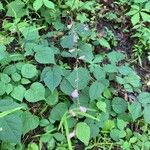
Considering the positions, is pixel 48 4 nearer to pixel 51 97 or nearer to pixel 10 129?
pixel 51 97

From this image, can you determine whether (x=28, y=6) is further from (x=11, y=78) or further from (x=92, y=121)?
(x=92, y=121)

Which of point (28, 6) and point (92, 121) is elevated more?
point (28, 6)

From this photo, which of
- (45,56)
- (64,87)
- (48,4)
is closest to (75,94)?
(64,87)

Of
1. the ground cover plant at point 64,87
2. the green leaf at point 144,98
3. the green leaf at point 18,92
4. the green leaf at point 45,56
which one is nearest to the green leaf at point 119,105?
the ground cover plant at point 64,87

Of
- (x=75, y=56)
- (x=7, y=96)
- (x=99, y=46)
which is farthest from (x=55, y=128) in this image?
(x=99, y=46)

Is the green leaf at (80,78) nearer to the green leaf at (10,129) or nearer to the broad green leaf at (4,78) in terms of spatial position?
the broad green leaf at (4,78)

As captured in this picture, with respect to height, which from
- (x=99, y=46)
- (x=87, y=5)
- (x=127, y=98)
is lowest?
(x=127, y=98)

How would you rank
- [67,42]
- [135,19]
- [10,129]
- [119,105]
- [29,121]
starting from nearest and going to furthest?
[10,129]
[29,121]
[119,105]
[67,42]
[135,19]
